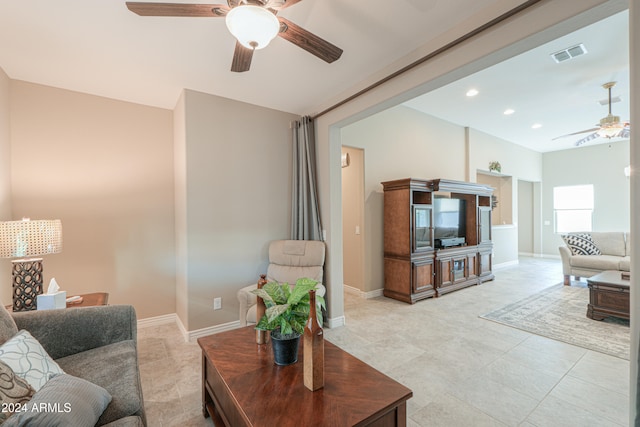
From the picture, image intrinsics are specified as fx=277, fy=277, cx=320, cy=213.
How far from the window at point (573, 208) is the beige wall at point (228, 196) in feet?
26.7

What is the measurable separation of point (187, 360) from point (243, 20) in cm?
268

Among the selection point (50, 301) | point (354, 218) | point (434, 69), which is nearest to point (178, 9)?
point (434, 69)

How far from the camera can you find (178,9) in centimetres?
141

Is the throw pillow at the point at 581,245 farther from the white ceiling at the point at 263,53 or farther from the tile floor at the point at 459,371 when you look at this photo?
the tile floor at the point at 459,371

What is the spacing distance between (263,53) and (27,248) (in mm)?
2257

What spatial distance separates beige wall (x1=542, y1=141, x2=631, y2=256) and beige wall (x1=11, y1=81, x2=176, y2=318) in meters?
9.48

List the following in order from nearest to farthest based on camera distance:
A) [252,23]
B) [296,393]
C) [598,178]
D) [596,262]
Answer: [296,393], [252,23], [596,262], [598,178]

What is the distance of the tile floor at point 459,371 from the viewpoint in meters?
1.81

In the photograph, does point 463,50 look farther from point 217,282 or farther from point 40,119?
point 40,119

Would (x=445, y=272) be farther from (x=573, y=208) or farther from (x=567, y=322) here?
(x=573, y=208)

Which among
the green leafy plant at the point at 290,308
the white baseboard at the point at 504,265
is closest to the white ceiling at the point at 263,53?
the green leafy plant at the point at 290,308

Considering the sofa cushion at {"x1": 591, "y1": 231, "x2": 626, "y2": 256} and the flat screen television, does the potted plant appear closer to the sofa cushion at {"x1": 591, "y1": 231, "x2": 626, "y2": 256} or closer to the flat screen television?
the flat screen television

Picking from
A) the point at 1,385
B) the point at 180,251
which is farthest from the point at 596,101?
the point at 1,385

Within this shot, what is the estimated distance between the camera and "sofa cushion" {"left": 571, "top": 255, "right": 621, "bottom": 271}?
466 centimetres
